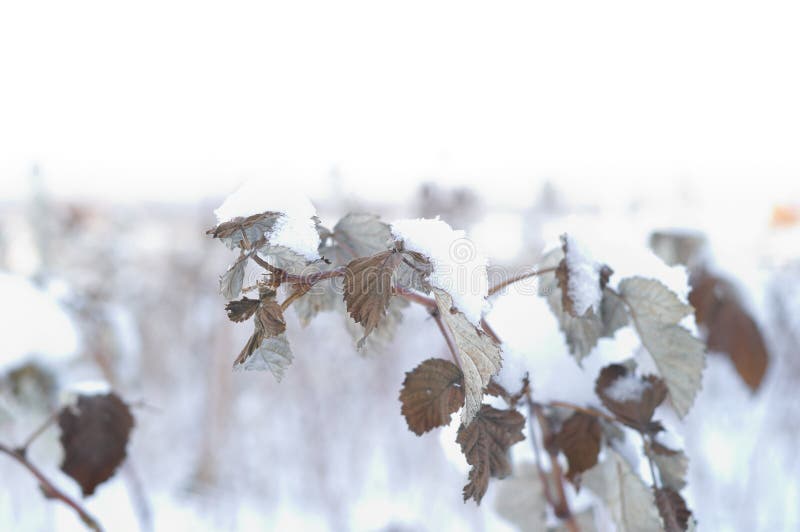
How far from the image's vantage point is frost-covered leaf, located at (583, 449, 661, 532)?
407 millimetres

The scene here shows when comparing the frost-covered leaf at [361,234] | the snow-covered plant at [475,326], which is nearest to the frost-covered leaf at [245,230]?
the snow-covered plant at [475,326]

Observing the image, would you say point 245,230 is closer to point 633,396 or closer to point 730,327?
point 633,396

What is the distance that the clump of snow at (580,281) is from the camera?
0.36 m

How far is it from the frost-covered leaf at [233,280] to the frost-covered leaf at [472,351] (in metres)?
0.10

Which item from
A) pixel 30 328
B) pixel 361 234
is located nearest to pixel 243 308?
pixel 361 234

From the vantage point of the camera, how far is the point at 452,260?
30cm

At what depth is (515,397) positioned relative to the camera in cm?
35

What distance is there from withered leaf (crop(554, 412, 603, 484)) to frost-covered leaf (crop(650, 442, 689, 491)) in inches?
1.4

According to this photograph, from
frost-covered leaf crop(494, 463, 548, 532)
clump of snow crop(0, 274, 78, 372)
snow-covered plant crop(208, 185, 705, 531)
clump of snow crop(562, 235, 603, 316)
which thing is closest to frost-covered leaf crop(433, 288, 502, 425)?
snow-covered plant crop(208, 185, 705, 531)

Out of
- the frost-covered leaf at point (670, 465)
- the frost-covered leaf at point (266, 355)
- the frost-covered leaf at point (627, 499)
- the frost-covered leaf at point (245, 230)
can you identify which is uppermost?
the frost-covered leaf at point (245, 230)

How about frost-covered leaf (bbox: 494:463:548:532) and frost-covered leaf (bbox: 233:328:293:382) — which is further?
frost-covered leaf (bbox: 494:463:548:532)

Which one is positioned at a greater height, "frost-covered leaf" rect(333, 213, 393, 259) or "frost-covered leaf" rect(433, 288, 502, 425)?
"frost-covered leaf" rect(333, 213, 393, 259)

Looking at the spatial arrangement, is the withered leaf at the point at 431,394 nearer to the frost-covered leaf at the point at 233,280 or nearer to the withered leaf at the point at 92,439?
the frost-covered leaf at the point at 233,280

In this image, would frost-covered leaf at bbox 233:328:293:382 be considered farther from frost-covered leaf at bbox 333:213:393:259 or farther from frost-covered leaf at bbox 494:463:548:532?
frost-covered leaf at bbox 494:463:548:532
